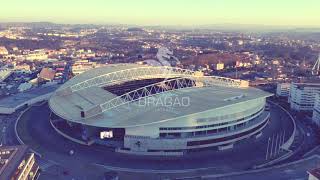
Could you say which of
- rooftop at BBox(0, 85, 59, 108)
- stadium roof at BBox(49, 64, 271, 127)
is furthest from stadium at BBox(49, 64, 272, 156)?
rooftop at BBox(0, 85, 59, 108)

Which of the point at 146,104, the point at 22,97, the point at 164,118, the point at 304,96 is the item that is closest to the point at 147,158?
the point at 164,118

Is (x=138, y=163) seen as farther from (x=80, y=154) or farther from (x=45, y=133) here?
(x=45, y=133)

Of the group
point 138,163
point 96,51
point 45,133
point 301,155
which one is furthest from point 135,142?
point 96,51

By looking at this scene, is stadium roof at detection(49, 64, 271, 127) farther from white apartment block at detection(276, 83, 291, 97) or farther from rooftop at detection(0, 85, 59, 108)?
white apartment block at detection(276, 83, 291, 97)

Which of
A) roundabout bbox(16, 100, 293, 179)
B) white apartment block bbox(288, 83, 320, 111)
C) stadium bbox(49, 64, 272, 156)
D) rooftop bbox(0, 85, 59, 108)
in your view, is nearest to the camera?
roundabout bbox(16, 100, 293, 179)

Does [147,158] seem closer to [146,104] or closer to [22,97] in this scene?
[146,104]

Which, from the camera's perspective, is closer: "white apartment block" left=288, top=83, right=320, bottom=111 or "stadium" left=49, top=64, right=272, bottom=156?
"stadium" left=49, top=64, right=272, bottom=156

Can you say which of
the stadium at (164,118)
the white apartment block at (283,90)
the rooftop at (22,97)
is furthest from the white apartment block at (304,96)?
the rooftop at (22,97)

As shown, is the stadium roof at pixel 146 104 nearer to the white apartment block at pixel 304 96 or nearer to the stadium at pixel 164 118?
the stadium at pixel 164 118
